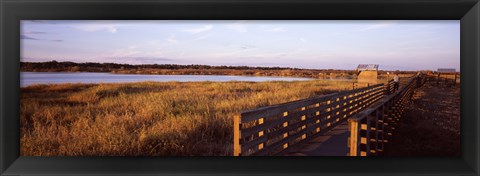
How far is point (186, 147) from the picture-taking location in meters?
6.79

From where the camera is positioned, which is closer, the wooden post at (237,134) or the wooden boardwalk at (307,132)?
the wooden post at (237,134)

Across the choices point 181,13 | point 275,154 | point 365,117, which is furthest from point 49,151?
point 365,117

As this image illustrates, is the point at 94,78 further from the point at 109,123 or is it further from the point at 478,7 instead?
the point at 478,7

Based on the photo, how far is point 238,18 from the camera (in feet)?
18.1

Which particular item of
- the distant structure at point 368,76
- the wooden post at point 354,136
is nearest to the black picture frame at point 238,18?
the wooden post at point 354,136

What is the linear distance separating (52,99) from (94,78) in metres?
8.26

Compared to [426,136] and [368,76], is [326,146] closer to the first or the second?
[426,136]

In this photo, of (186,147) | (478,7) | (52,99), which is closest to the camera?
(478,7)

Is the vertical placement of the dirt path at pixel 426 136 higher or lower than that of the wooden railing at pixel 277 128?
lower

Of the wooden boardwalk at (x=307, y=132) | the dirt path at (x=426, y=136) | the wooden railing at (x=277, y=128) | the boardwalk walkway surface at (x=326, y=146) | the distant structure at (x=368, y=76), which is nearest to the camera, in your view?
the wooden boardwalk at (x=307, y=132)

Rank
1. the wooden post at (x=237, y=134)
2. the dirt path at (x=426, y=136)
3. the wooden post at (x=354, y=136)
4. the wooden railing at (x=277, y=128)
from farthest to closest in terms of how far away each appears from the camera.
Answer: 1. the dirt path at (x=426, y=136)
2. the wooden railing at (x=277, y=128)
3. the wooden post at (x=237, y=134)
4. the wooden post at (x=354, y=136)

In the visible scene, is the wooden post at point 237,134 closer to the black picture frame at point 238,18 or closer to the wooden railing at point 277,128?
the wooden railing at point 277,128

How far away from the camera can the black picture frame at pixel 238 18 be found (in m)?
5.29

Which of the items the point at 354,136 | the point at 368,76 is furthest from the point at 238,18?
the point at 368,76
